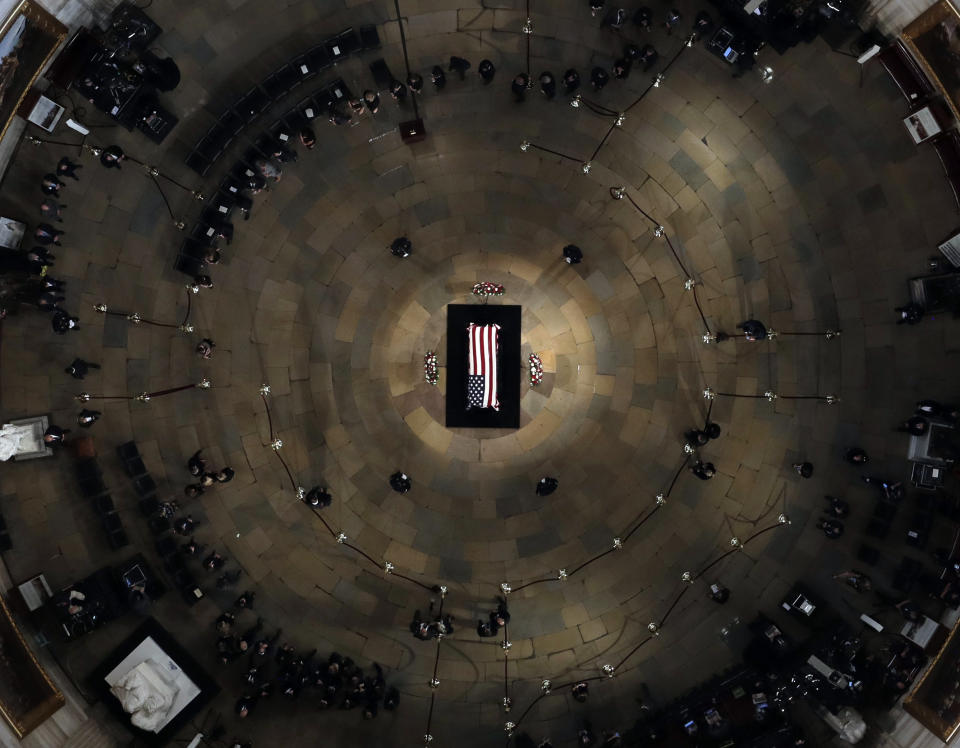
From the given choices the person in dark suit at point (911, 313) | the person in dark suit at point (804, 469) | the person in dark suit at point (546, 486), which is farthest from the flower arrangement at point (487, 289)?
the person in dark suit at point (911, 313)

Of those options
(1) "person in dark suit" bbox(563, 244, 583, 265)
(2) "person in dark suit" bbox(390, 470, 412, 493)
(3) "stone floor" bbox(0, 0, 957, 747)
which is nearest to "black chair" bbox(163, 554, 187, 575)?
(3) "stone floor" bbox(0, 0, 957, 747)

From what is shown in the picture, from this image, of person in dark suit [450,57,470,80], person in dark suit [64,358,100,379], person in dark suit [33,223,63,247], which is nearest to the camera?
person in dark suit [33,223,63,247]

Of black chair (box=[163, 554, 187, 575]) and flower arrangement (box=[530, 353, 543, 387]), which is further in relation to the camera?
flower arrangement (box=[530, 353, 543, 387])

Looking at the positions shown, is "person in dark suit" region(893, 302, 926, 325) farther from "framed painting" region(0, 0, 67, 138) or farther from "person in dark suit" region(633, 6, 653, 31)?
"framed painting" region(0, 0, 67, 138)

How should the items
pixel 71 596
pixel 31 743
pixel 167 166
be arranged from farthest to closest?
pixel 167 166
pixel 71 596
pixel 31 743

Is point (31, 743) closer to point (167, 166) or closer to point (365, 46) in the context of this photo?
point (167, 166)

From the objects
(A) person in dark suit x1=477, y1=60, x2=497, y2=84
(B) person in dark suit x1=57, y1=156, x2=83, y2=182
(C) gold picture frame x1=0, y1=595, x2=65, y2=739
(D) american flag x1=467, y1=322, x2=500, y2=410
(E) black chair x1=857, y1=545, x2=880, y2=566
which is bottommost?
(C) gold picture frame x1=0, y1=595, x2=65, y2=739

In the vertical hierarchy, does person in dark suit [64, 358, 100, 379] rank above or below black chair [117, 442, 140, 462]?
above

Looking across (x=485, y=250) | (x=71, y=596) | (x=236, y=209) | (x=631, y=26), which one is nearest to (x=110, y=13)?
(x=236, y=209)
